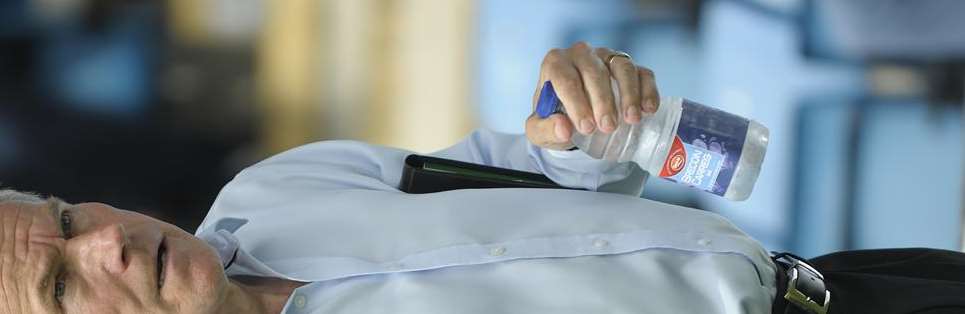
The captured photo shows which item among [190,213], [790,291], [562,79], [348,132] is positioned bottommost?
[190,213]

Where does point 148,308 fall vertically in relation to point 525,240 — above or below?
below

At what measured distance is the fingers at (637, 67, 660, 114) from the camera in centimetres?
111

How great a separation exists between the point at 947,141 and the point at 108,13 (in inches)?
85.8

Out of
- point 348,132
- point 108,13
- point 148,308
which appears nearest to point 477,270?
point 148,308

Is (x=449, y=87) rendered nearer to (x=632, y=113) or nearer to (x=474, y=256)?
(x=474, y=256)

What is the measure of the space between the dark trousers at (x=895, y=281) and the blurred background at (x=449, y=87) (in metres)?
1.36

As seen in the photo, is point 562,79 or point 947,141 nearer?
point 562,79

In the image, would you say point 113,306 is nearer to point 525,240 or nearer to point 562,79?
point 525,240

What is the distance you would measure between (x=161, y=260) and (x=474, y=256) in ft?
1.30

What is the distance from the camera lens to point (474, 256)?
4.01ft

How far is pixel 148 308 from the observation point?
1.22 meters

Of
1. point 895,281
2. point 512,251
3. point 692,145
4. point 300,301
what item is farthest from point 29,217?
point 895,281

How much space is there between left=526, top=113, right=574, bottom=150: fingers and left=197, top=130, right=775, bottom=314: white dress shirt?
14 cm

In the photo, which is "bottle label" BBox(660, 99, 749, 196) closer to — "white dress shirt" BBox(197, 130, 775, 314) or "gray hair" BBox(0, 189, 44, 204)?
Answer: "white dress shirt" BBox(197, 130, 775, 314)
